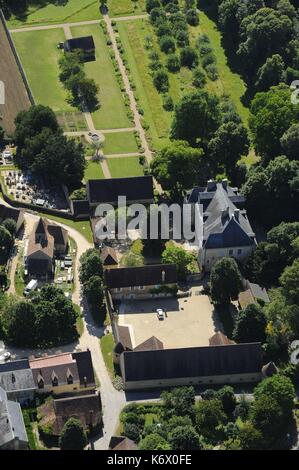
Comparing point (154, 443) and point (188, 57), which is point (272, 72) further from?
point (154, 443)

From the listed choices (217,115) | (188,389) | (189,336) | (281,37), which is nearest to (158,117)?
(217,115)

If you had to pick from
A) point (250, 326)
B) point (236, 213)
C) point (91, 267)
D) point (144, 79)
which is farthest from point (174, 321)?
point (144, 79)

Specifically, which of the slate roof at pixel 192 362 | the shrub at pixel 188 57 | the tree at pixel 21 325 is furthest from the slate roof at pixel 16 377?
the shrub at pixel 188 57

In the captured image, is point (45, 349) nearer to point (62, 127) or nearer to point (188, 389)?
point (188, 389)

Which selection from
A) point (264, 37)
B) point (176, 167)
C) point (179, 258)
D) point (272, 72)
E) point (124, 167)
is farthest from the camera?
point (264, 37)

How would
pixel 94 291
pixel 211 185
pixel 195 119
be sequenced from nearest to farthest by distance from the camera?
pixel 94 291, pixel 211 185, pixel 195 119

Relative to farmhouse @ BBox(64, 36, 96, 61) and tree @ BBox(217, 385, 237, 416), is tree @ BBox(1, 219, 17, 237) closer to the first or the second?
tree @ BBox(217, 385, 237, 416)
